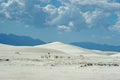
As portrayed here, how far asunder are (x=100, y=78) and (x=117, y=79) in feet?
4.59

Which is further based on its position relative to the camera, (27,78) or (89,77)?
(89,77)

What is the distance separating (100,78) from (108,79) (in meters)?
0.71

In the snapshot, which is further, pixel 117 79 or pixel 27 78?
pixel 117 79

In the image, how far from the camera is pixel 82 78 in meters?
30.2

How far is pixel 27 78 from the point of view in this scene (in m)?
28.7

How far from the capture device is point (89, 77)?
31.1m

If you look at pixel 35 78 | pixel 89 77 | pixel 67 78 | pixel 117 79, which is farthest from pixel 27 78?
pixel 117 79

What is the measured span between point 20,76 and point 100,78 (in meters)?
6.56

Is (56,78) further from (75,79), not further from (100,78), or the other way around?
(100,78)

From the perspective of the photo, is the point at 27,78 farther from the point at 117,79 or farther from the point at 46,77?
the point at 117,79

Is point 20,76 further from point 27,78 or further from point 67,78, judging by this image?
point 67,78

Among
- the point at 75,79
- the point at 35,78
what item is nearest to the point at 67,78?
the point at 75,79

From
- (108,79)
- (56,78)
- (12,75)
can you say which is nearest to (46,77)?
(56,78)

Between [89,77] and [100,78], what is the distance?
99 cm
